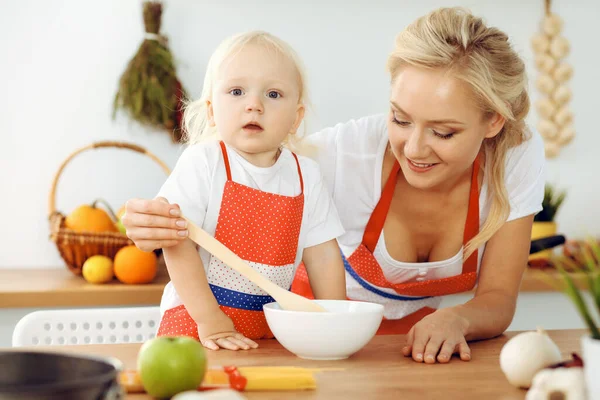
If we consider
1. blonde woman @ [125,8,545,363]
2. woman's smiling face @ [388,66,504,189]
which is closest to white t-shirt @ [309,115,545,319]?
blonde woman @ [125,8,545,363]

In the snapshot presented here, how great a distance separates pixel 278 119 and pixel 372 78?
1.53m

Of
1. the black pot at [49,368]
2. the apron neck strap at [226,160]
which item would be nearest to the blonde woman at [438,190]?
the apron neck strap at [226,160]

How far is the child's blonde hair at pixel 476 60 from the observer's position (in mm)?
1429

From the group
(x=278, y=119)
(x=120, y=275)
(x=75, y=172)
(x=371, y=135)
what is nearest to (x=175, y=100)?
(x=75, y=172)

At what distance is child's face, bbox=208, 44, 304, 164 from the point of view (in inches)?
53.7

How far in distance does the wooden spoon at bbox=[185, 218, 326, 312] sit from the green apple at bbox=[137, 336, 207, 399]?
31cm

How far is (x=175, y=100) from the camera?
103 inches

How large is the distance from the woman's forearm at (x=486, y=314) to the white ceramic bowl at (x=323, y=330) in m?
0.27

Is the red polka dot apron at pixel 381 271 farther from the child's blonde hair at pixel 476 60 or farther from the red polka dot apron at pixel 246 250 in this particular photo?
the red polka dot apron at pixel 246 250

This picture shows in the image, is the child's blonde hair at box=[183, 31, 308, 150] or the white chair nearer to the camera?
the child's blonde hair at box=[183, 31, 308, 150]

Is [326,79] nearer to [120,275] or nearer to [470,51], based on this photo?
[120,275]

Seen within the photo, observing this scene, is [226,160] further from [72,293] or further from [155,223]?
[72,293]

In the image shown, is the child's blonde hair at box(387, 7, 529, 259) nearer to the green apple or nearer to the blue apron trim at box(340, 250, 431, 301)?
the blue apron trim at box(340, 250, 431, 301)

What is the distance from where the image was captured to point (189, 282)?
49.5 inches
